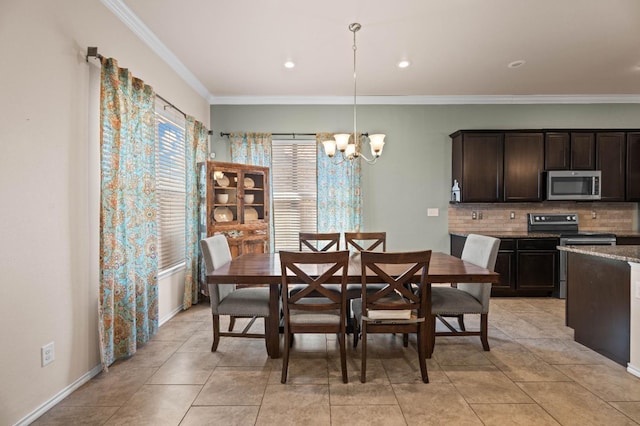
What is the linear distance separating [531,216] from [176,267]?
16.4 feet

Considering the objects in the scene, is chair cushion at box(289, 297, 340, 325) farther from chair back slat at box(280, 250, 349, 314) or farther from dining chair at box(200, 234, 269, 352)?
dining chair at box(200, 234, 269, 352)

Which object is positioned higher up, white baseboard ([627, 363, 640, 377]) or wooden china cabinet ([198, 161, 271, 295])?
wooden china cabinet ([198, 161, 271, 295])

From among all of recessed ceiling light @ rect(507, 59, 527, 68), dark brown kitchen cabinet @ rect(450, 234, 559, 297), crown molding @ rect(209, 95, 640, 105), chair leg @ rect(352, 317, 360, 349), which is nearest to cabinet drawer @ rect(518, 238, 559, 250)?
dark brown kitchen cabinet @ rect(450, 234, 559, 297)

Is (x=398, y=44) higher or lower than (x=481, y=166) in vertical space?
higher

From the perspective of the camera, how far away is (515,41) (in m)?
3.19

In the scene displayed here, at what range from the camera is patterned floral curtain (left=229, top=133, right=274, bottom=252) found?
4738 millimetres

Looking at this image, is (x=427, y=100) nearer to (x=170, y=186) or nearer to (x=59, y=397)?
(x=170, y=186)

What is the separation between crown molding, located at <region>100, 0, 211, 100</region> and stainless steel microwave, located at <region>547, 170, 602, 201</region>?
497 centimetres

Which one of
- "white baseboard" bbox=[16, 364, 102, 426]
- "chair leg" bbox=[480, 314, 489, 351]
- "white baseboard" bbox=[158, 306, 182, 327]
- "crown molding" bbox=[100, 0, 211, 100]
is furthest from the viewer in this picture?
"white baseboard" bbox=[158, 306, 182, 327]

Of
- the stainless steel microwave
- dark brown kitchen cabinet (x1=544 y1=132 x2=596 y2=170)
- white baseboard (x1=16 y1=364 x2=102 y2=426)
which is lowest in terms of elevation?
white baseboard (x1=16 y1=364 x2=102 y2=426)

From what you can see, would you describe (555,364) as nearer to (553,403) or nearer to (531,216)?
(553,403)

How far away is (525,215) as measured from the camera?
16.0 feet

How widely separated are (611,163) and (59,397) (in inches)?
260

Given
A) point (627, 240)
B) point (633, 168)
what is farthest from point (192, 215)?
point (633, 168)
